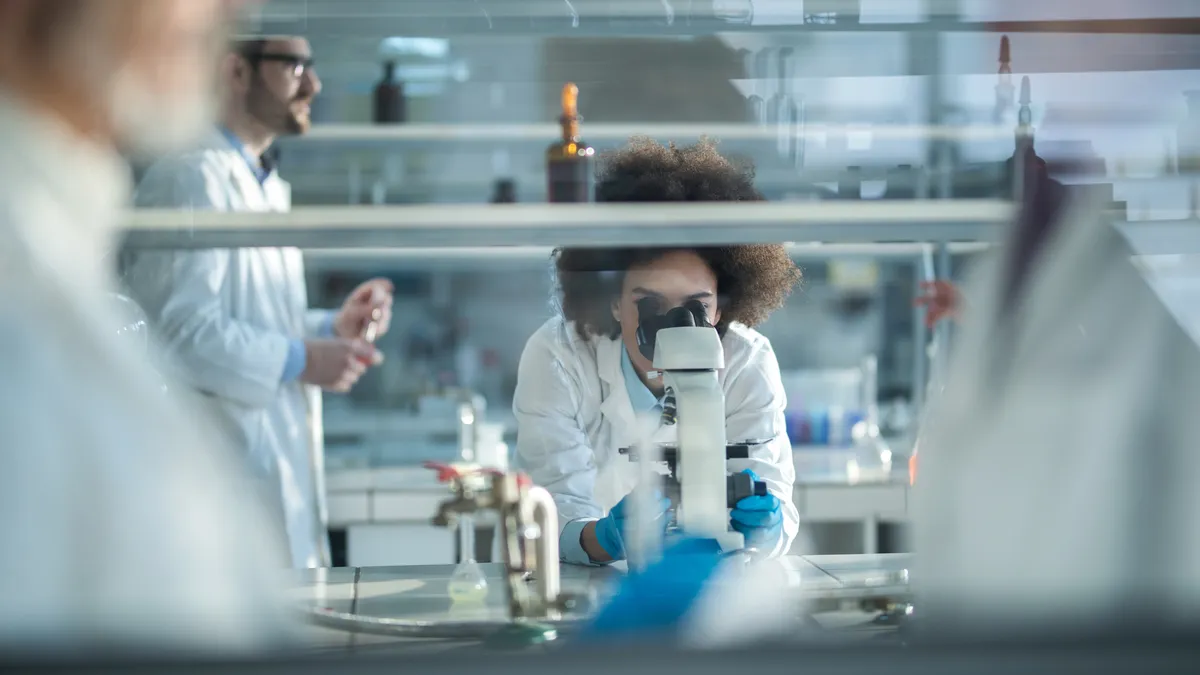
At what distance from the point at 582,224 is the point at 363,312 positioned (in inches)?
58.0

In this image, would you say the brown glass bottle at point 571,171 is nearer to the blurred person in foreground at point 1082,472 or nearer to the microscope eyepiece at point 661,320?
the microscope eyepiece at point 661,320

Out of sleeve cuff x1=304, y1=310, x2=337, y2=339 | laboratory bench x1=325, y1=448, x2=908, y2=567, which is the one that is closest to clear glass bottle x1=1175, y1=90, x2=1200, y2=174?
laboratory bench x1=325, y1=448, x2=908, y2=567

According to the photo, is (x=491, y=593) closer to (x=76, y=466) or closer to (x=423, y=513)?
(x=76, y=466)

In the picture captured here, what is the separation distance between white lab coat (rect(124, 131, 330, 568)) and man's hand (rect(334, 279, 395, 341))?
0.10 m

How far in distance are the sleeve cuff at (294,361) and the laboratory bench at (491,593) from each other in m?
0.72

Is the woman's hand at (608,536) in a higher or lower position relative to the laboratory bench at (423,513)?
higher

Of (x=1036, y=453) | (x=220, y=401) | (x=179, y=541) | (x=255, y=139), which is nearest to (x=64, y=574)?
(x=179, y=541)

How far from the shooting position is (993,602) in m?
0.64

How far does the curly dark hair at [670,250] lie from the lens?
1.52 meters

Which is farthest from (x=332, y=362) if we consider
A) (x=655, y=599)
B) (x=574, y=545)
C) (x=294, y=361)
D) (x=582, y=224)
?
(x=655, y=599)

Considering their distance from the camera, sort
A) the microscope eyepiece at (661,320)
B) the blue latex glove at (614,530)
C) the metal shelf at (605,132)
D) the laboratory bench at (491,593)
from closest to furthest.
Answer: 1. the laboratory bench at (491,593)
2. the microscope eyepiece at (661,320)
3. the blue latex glove at (614,530)
4. the metal shelf at (605,132)

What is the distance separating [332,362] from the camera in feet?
7.31

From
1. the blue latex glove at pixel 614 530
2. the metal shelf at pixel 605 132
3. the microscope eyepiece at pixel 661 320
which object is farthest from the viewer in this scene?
the metal shelf at pixel 605 132

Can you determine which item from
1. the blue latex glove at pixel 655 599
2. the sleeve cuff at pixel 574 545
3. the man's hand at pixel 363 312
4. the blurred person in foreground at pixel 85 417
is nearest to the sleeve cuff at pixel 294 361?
the man's hand at pixel 363 312
